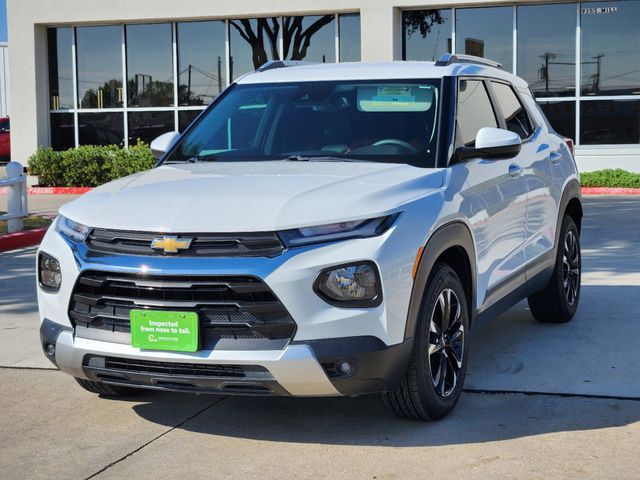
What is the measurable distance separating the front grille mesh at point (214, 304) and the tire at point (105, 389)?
90 cm

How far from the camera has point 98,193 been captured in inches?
199

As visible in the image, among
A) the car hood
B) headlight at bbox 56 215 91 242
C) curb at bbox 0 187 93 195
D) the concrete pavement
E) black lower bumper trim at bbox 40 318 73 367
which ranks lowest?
the concrete pavement

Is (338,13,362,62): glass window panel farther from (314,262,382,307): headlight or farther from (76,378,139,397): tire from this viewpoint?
(314,262,382,307): headlight

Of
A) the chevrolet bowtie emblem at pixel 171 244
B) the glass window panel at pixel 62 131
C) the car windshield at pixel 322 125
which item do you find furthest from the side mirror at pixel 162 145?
the glass window panel at pixel 62 131

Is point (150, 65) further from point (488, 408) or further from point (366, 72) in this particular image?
point (488, 408)

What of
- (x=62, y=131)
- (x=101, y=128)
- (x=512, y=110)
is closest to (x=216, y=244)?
(x=512, y=110)

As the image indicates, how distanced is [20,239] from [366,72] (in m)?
7.87

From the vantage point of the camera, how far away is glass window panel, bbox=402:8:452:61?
20.9 metres

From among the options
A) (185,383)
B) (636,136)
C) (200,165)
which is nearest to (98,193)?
(200,165)

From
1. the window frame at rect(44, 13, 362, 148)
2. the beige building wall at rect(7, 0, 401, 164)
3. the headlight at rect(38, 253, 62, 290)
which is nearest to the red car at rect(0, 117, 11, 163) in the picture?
the beige building wall at rect(7, 0, 401, 164)

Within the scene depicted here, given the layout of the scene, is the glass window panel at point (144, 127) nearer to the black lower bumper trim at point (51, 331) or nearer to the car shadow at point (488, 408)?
the car shadow at point (488, 408)

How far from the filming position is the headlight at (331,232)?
436 centimetres

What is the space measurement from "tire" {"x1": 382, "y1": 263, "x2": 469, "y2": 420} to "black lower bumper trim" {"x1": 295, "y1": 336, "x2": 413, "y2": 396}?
0.19 meters

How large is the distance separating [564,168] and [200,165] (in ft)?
9.19
